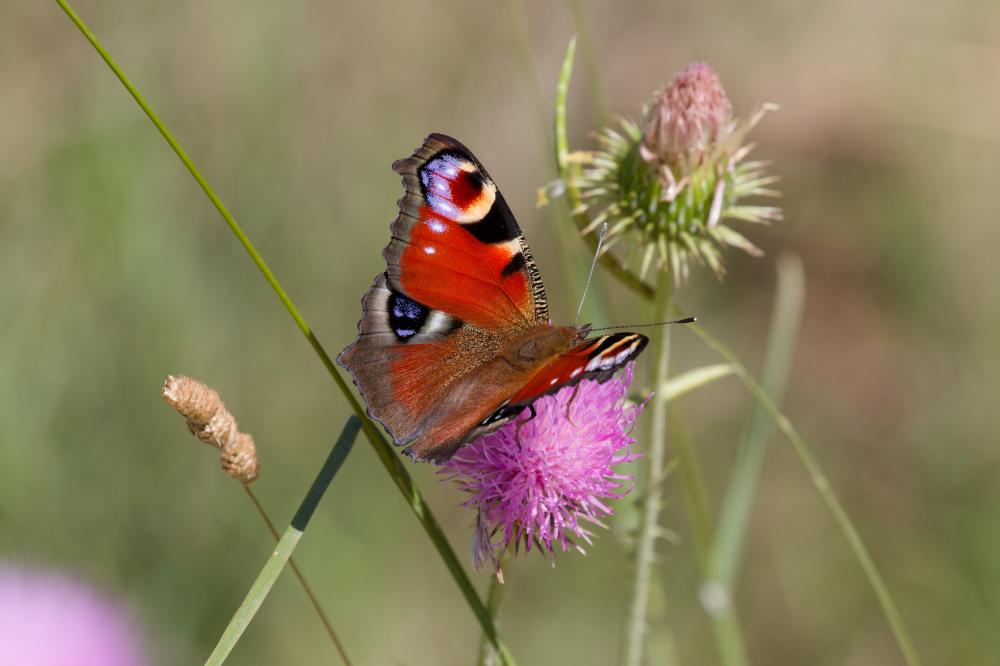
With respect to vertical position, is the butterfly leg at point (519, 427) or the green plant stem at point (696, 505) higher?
the butterfly leg at point (519, 427)

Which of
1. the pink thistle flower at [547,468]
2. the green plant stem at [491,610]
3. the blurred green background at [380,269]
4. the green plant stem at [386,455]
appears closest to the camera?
the green plant stem at [386,455]

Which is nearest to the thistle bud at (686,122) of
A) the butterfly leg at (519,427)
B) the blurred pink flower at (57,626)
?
the butterfly leg at (519,427)

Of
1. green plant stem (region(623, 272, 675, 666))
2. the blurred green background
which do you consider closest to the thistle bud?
the blurred green background

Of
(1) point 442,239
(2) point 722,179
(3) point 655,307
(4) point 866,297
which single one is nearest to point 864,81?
(4) point 866,297

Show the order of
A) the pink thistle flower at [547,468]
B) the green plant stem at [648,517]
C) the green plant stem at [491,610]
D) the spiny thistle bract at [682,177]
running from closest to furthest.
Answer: the green plant stem at [491,610], the pink thistle flower at [547,468], the green plant stem at [648,517], the spiny thistle bract at [682,177]

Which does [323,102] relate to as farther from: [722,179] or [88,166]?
[722,179]

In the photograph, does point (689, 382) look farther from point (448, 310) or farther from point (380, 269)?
point (380, 269)

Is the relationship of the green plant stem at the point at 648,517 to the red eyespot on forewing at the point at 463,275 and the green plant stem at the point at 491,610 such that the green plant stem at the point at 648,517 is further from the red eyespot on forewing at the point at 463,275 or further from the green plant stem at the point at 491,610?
the green plant stem at the point at 491,610
